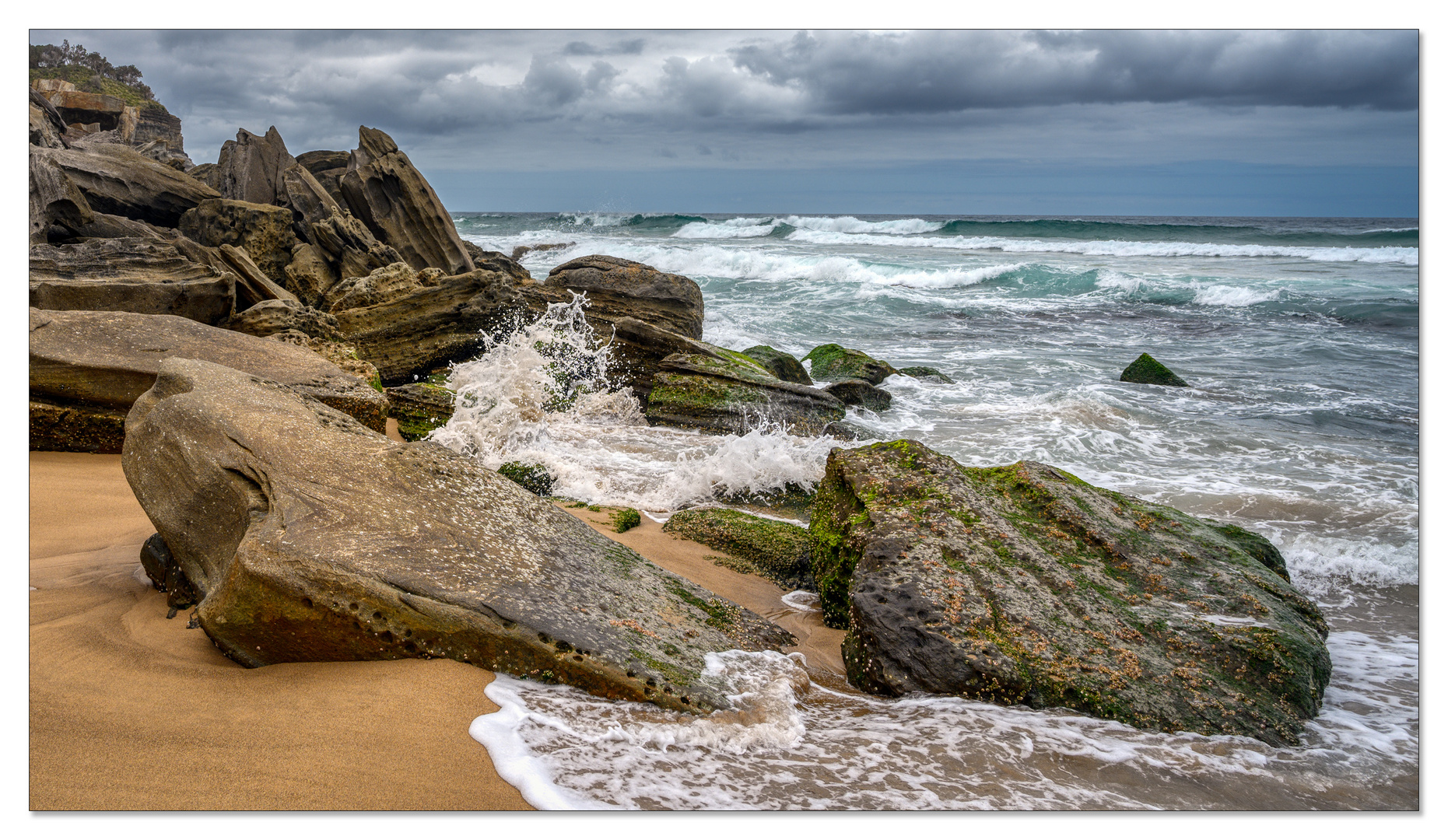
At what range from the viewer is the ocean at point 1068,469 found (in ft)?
8.45

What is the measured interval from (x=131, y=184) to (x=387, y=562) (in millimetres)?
11486

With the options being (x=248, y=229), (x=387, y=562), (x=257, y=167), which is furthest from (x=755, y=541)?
(x=257, y=167)

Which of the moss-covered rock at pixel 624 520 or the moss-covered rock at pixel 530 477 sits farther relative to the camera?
the moss-covered rock at pixel 530 477

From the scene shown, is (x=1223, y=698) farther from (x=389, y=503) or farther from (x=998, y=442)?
(x=998, y=442)

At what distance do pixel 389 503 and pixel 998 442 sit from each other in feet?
22.0

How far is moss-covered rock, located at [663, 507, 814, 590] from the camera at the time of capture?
4.73 meters

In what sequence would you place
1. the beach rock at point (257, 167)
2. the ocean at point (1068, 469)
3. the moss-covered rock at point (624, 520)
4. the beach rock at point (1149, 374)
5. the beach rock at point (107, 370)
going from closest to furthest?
the ocean at point (1068, 469), the beach rock at point (107, 370), the moss-covered rock at point (624, 520), the beach rock at point (1149, 374), the beach rock at point (257, 167)

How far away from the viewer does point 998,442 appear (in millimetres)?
8406

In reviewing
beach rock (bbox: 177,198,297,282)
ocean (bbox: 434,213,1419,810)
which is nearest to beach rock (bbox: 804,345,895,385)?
ocean (bbox: 434,213,1419,810)

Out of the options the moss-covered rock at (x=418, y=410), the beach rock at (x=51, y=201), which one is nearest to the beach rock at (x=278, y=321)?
the moss-covered rock at (x=418, y=410)

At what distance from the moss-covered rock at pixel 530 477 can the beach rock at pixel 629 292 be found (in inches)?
171

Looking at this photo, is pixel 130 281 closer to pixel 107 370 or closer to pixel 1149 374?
pixel 107 370

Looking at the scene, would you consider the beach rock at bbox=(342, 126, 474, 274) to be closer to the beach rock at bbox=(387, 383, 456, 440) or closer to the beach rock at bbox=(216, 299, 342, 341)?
the beach rock at bbox=(216, 299, 342, 341)

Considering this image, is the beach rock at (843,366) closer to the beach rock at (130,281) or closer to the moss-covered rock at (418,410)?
the moss-covered rock at (418,410)
